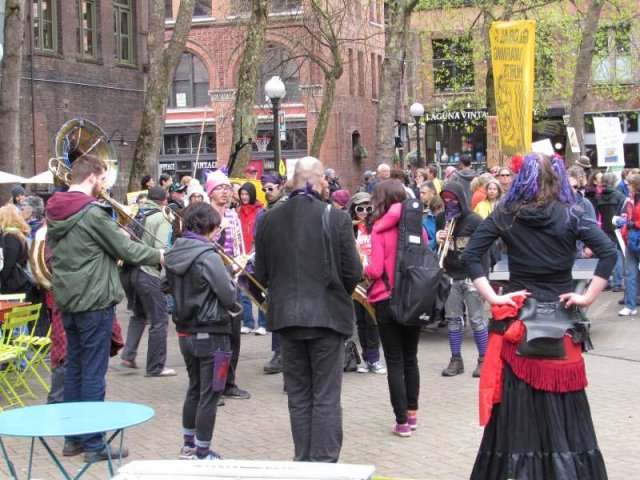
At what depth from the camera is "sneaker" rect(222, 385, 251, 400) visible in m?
8.80

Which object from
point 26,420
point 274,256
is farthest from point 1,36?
point 26,420

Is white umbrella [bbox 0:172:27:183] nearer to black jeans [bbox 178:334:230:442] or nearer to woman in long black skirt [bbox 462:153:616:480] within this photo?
black jeans [bbox 178:334:230:442]

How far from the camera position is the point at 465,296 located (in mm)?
9305

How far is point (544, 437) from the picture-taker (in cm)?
521

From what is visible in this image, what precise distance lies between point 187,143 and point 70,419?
43926 mm

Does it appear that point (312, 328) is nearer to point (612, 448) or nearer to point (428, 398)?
point (612, 448)

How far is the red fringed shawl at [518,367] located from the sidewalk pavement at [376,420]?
118cm

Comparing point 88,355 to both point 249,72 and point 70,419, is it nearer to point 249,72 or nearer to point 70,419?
point 70,419

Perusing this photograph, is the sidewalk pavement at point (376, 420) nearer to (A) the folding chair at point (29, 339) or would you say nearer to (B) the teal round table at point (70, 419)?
Result: (A) the folding chair at point (29, 339)

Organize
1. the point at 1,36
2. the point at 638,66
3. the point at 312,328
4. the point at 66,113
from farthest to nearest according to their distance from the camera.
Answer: the point at 638,66 < the point at 66,113 < the point at 1,36 < the point at 312,328

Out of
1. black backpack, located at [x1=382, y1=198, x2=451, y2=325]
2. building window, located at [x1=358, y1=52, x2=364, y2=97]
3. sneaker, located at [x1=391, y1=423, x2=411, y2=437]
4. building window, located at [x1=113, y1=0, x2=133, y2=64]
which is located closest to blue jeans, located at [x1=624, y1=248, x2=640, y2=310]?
black backpack, located at [x1=382, y1=198, x2=451, y2=325]

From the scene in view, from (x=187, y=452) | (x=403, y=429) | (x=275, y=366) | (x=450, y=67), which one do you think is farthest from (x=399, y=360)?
(x=450, y=67)

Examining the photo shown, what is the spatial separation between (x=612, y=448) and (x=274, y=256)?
9.09ft

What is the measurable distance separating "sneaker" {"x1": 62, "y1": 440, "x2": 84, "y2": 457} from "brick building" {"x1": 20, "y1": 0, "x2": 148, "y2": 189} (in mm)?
16923
